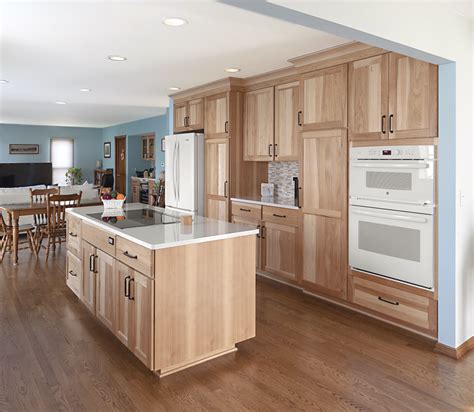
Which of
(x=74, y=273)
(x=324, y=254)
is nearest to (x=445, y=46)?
(x=324, y=254)

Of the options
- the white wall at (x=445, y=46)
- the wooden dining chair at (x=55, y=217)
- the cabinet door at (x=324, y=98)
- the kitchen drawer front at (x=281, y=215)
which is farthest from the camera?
the wooden dining chair at (x=55, y=217)

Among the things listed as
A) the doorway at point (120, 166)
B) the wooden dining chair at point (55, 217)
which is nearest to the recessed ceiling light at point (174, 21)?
the wooden dining chair at point (55, 217)

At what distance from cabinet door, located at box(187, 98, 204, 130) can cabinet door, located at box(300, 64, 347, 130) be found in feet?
6.01

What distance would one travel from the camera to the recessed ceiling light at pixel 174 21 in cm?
295

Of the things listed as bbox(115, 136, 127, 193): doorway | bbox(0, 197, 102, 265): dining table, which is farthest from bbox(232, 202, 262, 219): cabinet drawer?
bbox(115, 136, 127, 193): doorway

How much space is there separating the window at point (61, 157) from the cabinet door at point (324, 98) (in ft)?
34.2

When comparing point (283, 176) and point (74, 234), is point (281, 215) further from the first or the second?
point (74, 234)

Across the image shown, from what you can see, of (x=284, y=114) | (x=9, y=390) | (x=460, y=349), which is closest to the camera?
(x=9, y=390)

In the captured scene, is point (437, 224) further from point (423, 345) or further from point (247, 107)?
point (247, 107)

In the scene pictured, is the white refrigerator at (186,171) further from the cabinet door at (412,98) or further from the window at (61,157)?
the window at (61,157)

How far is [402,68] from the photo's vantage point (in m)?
3.18

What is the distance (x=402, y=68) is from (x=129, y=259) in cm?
240

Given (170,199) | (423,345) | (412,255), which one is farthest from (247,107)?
(423,345)

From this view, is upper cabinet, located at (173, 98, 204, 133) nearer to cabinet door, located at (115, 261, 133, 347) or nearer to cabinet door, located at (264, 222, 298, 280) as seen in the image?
cabinet door, located at (264, 222, 298, 280)
